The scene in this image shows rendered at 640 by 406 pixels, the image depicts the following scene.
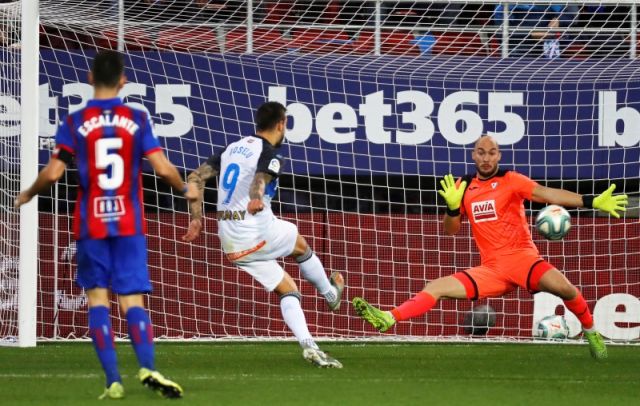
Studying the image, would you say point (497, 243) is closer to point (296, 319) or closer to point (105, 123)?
point (296, 319)

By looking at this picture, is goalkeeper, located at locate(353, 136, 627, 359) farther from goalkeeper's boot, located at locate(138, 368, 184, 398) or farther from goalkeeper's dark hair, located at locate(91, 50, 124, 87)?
goalkeeper's dark hair, located at locate(91, 50, 124, 87)

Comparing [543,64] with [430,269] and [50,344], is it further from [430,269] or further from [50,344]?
[50,344]

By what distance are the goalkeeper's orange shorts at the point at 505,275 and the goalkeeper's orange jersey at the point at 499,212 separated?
7cm

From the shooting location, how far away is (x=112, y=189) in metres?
7.15

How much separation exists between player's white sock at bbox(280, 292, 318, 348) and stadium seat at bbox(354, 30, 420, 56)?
4.78 meters

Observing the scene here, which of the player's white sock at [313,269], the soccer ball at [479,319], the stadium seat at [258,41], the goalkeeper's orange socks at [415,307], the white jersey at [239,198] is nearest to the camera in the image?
the white jersey at [239,198]

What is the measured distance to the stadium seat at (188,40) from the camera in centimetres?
1338

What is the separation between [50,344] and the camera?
40.8 ft

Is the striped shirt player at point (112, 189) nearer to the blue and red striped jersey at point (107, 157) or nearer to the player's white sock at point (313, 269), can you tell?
the blue and red striped jersey at point (107, 157)

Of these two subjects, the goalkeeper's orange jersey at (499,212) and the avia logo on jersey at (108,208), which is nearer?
the avia logo on jersey at (108,208)

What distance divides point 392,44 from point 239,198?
15.3 ft

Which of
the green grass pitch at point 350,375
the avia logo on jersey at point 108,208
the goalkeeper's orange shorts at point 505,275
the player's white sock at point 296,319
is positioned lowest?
the green grass pitch at point 350,375

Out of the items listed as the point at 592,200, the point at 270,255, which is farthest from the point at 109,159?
the point at 592,200

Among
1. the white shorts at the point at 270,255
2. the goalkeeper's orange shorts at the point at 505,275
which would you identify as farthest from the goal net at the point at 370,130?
the white shorts at the point at 270,255
